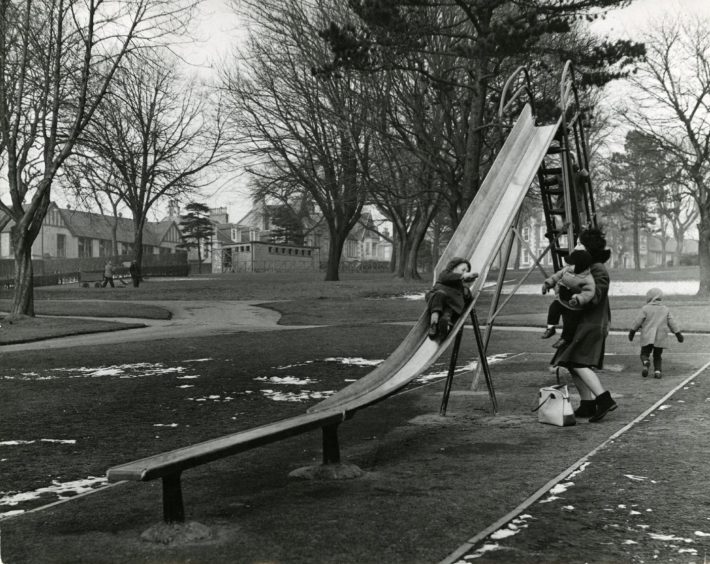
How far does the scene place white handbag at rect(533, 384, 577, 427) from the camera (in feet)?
25.2

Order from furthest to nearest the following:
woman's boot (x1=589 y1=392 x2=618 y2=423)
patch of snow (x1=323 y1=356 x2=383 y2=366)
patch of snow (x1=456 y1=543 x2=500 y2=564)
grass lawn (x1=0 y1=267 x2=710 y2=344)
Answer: grass lawn (x1=0 y1=267 x2=710 y2=344), patch of snow (x1=323 y1=356 x2=383 y2=366), woman's boot (x1=589 y1=392 x2=618 y2=423), patch of snow (x1=456 y1=543 x2=500 y2=564)

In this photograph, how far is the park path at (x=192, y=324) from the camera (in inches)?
722

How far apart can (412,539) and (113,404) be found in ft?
19.7

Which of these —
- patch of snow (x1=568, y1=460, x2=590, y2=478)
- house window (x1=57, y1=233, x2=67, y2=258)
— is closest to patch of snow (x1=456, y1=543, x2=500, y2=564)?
patch of snow (x1=568, y1=460, x2=590, y2=478)

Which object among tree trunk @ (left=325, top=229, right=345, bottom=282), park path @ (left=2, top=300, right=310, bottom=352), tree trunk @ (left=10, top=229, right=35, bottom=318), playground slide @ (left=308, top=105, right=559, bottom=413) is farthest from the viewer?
tree trunk @ (left=325, top=229, right=345, bottom=282)

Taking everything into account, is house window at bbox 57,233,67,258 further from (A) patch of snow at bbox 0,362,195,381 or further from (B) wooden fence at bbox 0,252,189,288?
(A) patch of snow at bbox 0,362,195,381

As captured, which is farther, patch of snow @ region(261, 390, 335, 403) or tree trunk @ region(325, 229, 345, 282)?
tree trunk @ region(325, 229, 345, 282)

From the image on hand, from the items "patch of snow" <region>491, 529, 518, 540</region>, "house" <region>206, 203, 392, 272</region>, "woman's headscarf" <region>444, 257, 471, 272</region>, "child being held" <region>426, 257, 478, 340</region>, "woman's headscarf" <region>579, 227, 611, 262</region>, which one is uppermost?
"house" <region>206, 203, 392, 272</region>

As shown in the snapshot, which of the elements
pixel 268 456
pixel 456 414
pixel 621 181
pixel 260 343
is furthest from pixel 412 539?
pixel 621 181

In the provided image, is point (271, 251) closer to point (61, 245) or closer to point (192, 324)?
point (61, 245)

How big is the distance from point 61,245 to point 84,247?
348cm

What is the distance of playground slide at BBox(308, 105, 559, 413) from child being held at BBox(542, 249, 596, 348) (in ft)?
2.53

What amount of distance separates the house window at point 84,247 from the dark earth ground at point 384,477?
83696 mm

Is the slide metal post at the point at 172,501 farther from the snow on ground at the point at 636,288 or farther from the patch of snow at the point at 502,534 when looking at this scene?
the snow on ground at the point at 636,288
